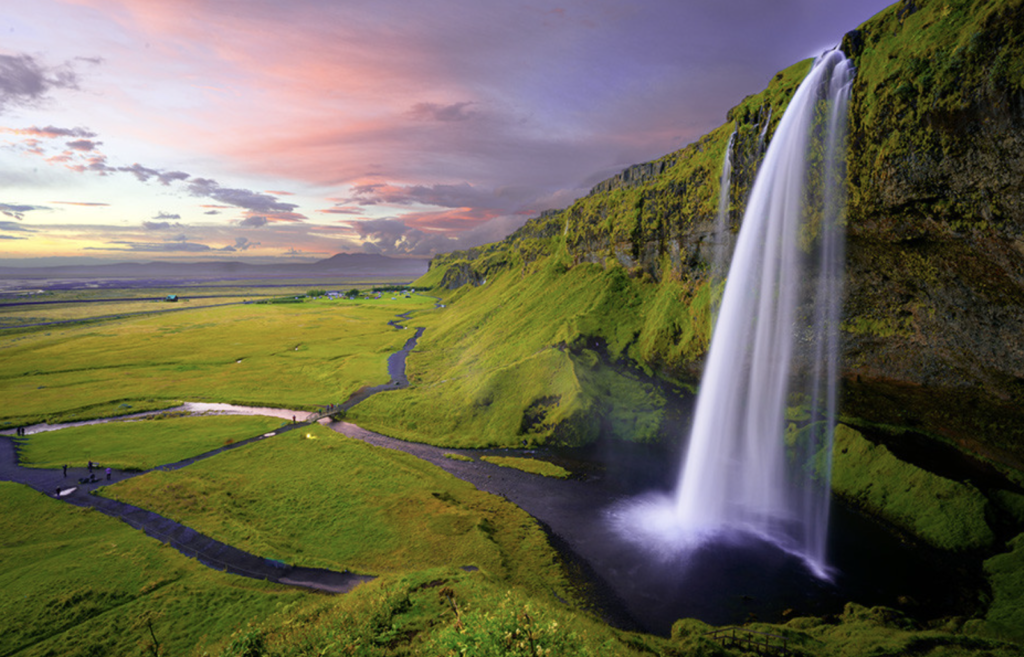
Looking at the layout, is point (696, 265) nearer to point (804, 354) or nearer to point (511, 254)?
point (804, 354)

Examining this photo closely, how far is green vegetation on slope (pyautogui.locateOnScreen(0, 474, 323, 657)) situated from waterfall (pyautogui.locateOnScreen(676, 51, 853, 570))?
113ft

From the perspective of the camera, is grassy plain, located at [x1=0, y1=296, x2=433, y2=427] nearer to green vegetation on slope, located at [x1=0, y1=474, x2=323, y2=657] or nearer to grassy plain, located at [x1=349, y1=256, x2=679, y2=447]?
grassy plain, located at [x1=349, y1=256, x2=679, y2=447]

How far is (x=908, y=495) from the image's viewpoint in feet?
112

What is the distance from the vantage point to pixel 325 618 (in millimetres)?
22188

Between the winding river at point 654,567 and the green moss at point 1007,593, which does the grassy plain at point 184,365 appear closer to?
the winding river at point 654,567

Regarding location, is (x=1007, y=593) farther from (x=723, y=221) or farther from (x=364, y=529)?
(x=364, y=529)

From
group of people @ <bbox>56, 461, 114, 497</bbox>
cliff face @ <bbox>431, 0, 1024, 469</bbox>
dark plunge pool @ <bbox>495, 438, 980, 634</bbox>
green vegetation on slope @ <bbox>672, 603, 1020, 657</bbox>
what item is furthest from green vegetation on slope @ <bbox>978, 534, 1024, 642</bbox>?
group of people @ <bbox>56, 461, 114, 497</bbox>

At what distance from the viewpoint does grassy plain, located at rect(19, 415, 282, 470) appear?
165 feet

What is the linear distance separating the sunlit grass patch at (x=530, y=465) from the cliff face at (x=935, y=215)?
1169 inches

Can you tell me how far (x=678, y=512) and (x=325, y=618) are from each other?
3052 centimetres

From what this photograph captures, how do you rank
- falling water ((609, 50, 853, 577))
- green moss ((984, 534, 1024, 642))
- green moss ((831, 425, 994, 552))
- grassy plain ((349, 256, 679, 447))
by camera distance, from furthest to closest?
grassy plain ((349, 256, 679, 447)) < falling water ((609, 50, 853, 577)) < green moss ((831, 425, 994, 552)) < green moss ((984, 534, 1024, 642))

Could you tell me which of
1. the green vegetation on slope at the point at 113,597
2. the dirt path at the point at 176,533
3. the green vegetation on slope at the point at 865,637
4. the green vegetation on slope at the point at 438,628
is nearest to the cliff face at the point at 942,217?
the green vegetation on slope at the point at 865,637

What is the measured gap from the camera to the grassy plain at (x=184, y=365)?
7662 centimetres

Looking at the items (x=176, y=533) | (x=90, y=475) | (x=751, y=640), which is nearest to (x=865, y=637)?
(x=751, y=640)
